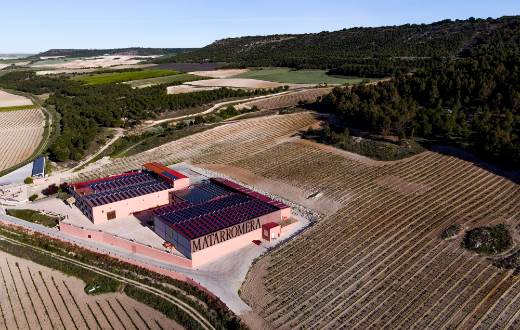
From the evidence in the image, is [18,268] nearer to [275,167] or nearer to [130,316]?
[130,316]

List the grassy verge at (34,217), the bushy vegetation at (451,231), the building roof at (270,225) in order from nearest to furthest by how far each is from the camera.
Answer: the bushy vegetation at (451,231) < the building roof at (270,225) < the grassy verge at (34,217)

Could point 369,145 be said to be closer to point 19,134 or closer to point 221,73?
point 19,134

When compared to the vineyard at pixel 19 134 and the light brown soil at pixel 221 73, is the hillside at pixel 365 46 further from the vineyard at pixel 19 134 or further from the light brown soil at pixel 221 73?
the vineyard at pixel 19 134

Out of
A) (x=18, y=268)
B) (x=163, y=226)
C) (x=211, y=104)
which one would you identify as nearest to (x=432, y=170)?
(x=163, y=226)

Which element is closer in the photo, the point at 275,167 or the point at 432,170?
A: the point at 432,170

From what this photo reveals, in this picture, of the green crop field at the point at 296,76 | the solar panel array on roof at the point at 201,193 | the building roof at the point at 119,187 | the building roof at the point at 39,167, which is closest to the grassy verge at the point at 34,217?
the building roof at the point at 119,187

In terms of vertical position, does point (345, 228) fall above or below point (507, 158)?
below

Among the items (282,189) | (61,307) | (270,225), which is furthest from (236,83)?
(61,307)
